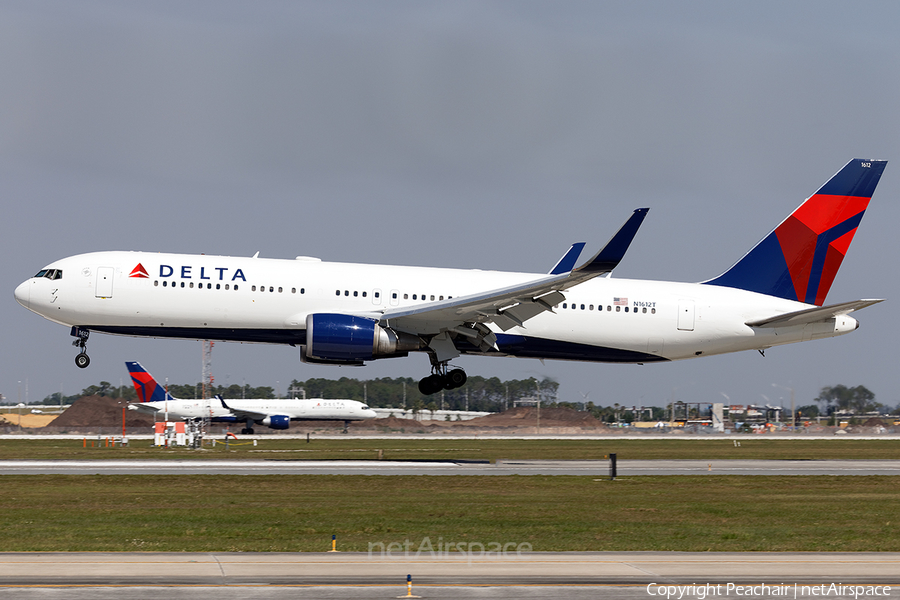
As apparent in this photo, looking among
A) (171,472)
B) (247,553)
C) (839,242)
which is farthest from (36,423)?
(247,553)

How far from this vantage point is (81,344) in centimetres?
3744

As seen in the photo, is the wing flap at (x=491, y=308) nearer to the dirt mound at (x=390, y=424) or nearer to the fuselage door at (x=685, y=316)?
the fuselage door at (x=685, y=316)

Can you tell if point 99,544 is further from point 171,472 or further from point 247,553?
point 171,472

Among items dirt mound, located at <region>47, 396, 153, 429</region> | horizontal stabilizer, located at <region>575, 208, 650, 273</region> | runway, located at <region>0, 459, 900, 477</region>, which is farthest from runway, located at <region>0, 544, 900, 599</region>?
dirt mound, located at <region>47, 396, 153, 429</region>

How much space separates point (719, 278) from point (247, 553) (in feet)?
95.8

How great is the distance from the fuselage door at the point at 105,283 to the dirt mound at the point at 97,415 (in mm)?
75796

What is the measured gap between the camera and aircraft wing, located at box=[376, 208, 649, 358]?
33.6 m

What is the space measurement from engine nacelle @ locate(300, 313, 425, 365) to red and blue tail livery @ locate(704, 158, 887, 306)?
1511 cm

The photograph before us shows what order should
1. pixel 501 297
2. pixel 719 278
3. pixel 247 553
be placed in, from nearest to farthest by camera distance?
pixel 247 553
pixel 501 297
pixel 719 278

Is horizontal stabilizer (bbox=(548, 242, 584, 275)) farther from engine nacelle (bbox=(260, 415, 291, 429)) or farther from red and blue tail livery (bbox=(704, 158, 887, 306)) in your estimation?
engine nacelle (bbox=(260, 415, 291, 429))

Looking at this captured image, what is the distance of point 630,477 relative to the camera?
34.5m

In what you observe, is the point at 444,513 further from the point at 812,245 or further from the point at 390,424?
the point at 390,424

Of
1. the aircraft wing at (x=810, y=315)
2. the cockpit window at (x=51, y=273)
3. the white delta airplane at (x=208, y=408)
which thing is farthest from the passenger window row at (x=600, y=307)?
the white delta airplane at (x=208, y=408)

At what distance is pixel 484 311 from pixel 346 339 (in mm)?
5211
